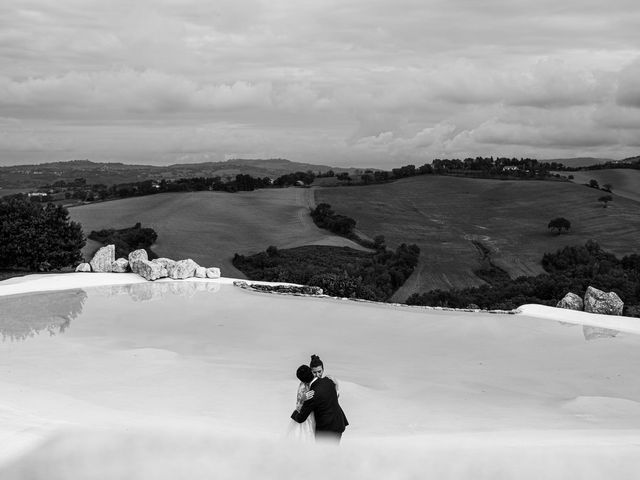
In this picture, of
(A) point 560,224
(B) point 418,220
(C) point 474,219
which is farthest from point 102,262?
(C) point 474,219

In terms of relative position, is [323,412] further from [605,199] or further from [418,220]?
[605,199]

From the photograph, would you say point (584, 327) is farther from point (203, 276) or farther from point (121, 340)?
point (203, 276)

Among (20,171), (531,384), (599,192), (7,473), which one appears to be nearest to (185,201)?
(599,192)

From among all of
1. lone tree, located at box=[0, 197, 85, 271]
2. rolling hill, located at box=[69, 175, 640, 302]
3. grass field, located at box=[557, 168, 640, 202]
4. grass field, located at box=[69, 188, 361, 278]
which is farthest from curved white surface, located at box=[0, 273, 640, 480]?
grass field, located at box=[557, 168, 640, 202]

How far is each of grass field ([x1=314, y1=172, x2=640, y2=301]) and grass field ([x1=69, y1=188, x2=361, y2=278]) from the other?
5.41 m

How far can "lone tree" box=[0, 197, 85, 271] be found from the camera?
26156 millimetres

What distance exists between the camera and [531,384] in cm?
1153

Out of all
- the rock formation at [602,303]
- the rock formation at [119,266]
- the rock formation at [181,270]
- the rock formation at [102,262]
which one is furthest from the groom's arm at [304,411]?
the rock formation at [102,262]

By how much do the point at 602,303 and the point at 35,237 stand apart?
2277cm

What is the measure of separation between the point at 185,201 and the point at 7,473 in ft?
192

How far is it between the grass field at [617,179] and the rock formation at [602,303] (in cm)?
5129

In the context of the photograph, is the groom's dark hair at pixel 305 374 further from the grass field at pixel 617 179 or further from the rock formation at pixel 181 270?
the grass field at pixel 617 179

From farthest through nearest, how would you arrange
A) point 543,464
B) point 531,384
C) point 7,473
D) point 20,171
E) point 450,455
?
point 20,171 < point 531,384 < point 7,473 < point 543,464 < point 450,455

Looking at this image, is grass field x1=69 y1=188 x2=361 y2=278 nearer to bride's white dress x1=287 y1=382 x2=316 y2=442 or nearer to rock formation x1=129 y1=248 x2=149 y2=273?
rock formation x1=129 y1=248 x2=149 y2=273
